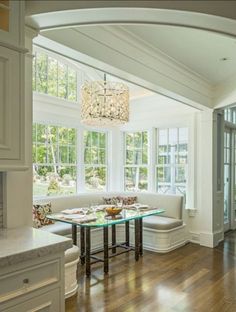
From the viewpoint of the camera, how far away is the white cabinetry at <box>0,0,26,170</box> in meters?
1.74

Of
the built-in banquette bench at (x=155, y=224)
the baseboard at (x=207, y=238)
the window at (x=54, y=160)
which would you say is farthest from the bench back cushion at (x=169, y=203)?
the window at (x=54, y=160)

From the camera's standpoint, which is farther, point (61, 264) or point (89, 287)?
point (89, 287)

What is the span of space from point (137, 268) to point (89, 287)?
87cm

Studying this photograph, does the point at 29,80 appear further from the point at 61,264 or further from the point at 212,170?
the point at 212,170

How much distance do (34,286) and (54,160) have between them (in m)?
3.74

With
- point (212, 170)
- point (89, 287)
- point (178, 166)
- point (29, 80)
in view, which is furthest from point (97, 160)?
point (29, 80)

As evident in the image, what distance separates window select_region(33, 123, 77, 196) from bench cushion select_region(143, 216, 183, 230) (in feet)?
5.32

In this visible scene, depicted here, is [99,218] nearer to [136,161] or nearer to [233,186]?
[136,161]

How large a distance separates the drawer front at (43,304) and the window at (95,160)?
412 cm

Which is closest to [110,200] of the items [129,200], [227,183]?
[129,200]

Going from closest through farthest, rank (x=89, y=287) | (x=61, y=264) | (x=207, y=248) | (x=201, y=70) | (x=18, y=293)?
(x=18, y=293)
(x=61, y=264)
(x=89, y=287)
(x=201, y=70)
(x=207, y=248)

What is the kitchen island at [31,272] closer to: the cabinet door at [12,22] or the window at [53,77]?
the cabinet door at [12,22]

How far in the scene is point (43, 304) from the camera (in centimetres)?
A: 156

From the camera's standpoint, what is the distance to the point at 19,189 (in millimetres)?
2033
